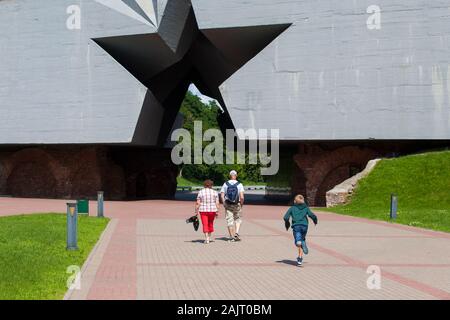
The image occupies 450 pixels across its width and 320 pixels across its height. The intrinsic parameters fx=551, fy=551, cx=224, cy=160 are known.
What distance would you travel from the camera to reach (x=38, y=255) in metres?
10.9

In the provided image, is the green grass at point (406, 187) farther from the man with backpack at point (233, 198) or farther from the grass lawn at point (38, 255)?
the grass lawn at point (38, 255)

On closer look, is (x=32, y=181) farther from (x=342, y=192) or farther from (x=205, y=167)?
(x=205, y=167)

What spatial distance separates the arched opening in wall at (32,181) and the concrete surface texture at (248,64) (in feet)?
14.3

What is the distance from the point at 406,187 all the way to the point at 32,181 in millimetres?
26488

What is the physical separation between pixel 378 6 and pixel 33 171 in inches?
1036

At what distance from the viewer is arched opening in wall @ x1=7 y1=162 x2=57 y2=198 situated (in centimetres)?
3969

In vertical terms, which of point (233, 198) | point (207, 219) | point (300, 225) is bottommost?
point (207, 219)

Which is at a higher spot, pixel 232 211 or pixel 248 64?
pixel 248 64

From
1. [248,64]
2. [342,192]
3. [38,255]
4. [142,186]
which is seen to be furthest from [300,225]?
[142,186]

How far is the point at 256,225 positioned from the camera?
1956 centimetres

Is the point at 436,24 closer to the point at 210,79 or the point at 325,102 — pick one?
the point at 325,102

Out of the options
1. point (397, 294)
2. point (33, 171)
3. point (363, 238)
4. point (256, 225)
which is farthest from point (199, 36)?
point (397, 294)

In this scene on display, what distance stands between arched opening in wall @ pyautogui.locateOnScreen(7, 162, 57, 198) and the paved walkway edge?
25.1 meters
